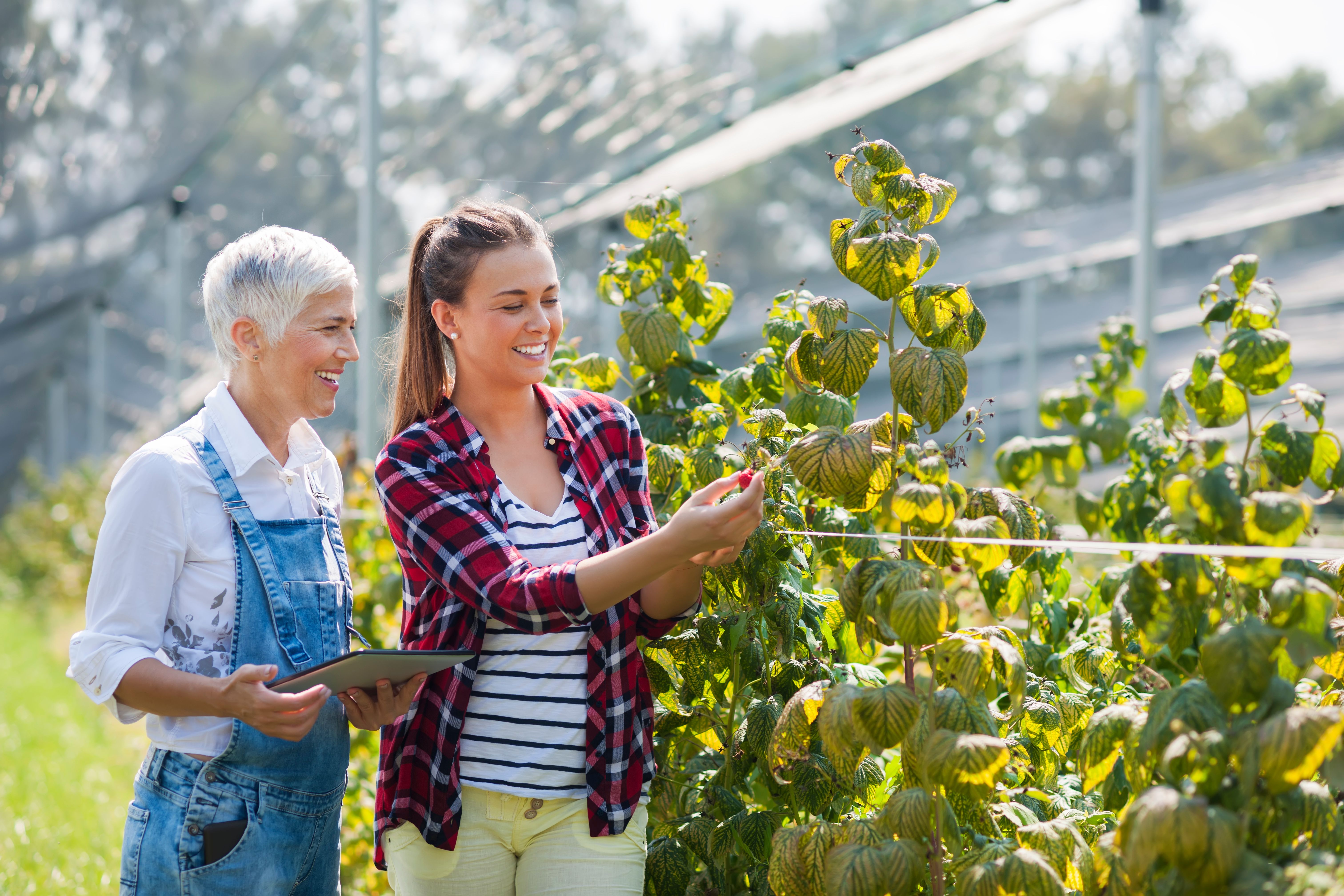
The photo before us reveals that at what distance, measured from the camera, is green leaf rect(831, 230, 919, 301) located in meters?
1.31

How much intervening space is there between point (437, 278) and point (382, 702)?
1.94 ft

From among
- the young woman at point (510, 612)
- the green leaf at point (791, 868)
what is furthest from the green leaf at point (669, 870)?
the green leaf at point (791, 868)

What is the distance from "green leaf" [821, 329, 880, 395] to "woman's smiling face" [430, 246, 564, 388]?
412 millimetres

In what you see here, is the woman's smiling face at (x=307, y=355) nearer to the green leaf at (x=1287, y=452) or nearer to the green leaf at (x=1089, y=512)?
the green leaf at (x=1287, y=452)

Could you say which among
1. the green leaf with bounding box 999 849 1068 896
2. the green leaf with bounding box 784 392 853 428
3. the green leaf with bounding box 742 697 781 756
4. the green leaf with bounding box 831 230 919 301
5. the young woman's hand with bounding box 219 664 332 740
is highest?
the green leaf with bounding box 831 230 919 301

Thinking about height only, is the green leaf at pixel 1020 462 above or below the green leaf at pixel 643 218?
below

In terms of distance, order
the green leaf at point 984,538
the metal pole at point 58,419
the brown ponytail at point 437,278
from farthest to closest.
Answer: the metal pole at point 58,419 < the brown ponytail at point 437,278 < the green leaf at point 984,538

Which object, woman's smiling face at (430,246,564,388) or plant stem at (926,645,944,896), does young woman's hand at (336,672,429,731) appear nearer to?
woman's smiling face at (430,246,564,388)

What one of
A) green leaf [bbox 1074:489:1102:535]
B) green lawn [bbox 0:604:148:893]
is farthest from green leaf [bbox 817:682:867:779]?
green lawn [bbox 0:604:148:893]

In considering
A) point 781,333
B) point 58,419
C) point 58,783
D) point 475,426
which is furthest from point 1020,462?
point 58,419

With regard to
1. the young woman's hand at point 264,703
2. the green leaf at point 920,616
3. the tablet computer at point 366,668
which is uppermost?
the green leaf at point 920,616

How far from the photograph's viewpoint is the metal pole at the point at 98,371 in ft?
34.4

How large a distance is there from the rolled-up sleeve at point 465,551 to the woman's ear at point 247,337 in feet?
0.76

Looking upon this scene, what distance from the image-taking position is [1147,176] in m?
2.99
